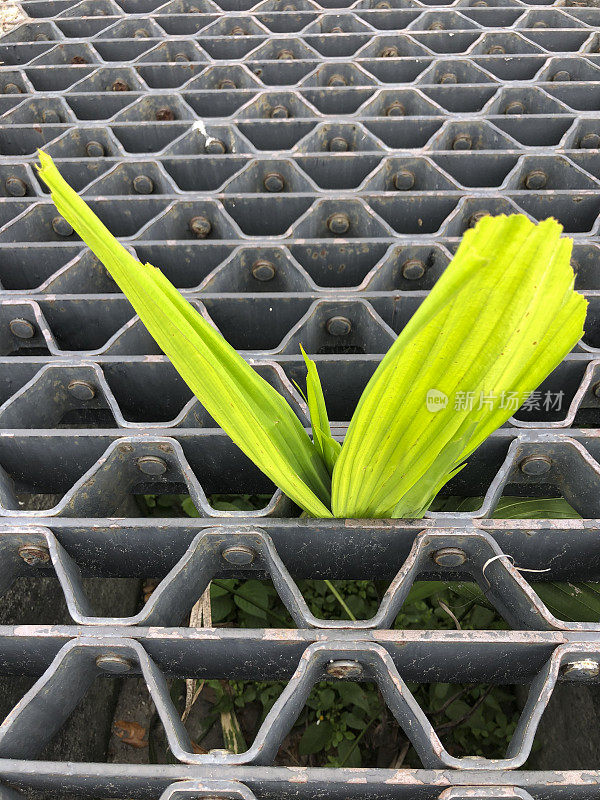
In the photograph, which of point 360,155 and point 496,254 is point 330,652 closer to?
point 496,254

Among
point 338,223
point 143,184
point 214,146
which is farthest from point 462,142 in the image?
point 143,184

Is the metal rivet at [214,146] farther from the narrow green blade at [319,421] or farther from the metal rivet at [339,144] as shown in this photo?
the narrow green blade at [319,421]

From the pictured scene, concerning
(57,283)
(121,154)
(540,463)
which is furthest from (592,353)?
(121,154)

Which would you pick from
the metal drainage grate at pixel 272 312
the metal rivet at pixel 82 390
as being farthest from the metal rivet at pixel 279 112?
the metal rivet at pixel 82 390

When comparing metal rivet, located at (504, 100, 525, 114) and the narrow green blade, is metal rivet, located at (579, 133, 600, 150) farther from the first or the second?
the narrow green blade

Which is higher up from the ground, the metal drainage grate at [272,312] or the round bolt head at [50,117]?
the round bolt head at [50,117]

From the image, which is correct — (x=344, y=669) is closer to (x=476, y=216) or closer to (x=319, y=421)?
(x=319, y=421)

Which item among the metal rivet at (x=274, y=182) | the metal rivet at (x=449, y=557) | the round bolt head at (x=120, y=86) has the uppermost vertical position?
the round bolt head at (x=120, y=86)
